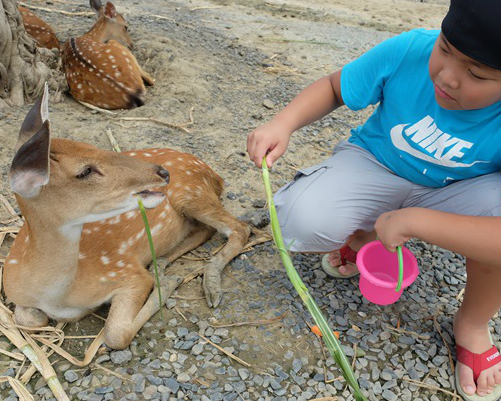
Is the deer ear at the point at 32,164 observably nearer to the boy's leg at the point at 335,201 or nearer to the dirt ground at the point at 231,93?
the dirt ground at the point at 231,93

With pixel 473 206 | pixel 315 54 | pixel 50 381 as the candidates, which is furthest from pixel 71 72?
pixel 473 206

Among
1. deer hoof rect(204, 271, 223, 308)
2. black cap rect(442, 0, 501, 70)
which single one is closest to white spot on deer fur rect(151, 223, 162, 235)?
deer hoof rect(204, 271, 223, 308)

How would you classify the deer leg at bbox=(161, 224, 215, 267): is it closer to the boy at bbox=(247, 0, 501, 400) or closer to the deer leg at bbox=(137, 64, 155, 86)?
the boy at bbox=(247, 0, 501, 400)

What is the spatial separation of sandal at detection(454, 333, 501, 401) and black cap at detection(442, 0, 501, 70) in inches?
48.6

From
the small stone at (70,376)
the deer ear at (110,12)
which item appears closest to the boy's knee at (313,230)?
Result: the small stone at (70,376)

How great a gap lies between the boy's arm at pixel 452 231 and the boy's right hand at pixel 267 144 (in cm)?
54

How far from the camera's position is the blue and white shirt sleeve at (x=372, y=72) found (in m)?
2.35

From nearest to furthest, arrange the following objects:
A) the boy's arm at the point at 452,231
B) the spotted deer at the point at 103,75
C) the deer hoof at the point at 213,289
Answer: the boy's arm at the point at 452,231 < the deer hoof at the point at 213,289 < the spotted deer at the point at 103,75

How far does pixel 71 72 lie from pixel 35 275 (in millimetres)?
2873

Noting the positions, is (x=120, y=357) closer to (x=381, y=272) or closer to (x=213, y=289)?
(x=213, y=289)

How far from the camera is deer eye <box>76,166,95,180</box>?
6.83ft

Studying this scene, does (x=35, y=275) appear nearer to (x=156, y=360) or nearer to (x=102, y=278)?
(x=102, y=278)

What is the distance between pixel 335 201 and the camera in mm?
2377

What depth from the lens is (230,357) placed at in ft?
7.60
